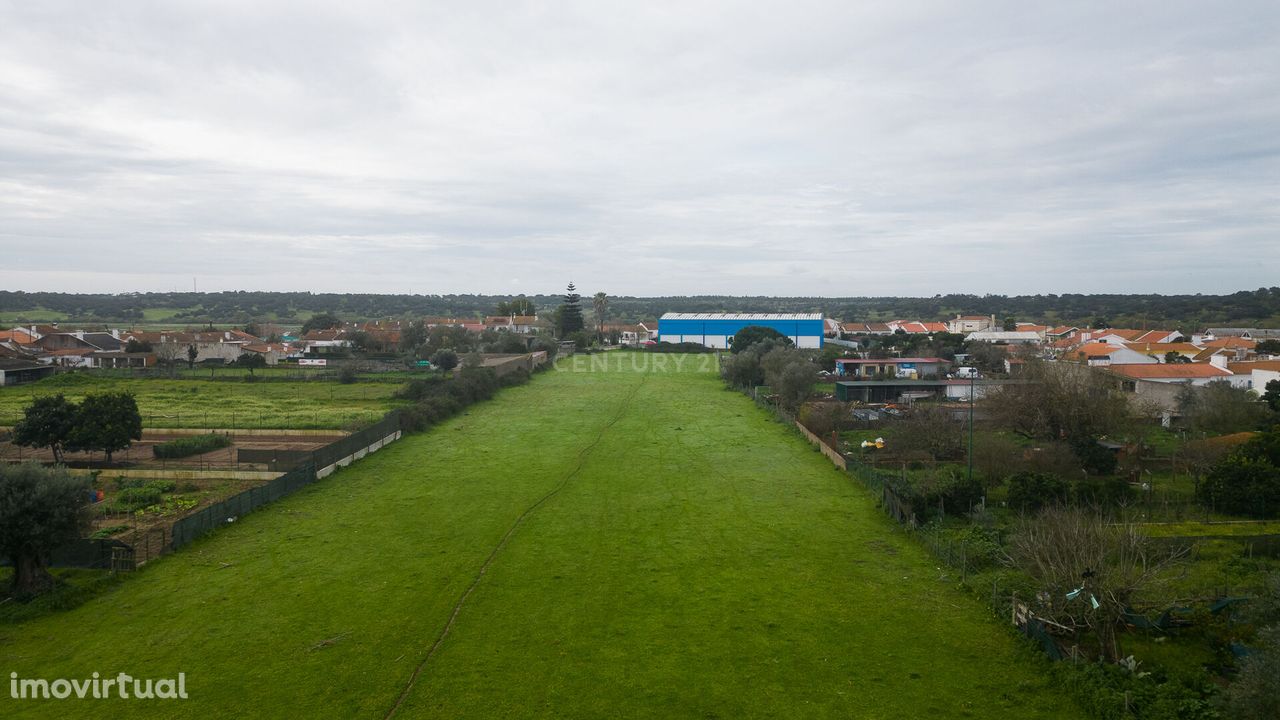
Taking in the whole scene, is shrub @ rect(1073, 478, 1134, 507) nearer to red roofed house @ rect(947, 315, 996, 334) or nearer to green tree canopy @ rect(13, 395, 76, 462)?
green tree canopy @ rect(13, 395, 76, 462)

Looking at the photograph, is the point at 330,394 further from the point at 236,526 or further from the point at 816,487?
the point at 816,487

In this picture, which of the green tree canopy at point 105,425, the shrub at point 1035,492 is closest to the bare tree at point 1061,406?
the shrub at point 1035,492

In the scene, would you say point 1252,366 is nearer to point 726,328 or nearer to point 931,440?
point 931,440

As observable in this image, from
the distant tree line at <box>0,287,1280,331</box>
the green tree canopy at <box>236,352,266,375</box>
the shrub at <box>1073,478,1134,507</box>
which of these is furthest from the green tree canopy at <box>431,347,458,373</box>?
the distant tree line at <box>0,287,1280,331</box>

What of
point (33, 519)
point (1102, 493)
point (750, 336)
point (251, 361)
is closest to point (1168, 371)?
point (1102, 493)

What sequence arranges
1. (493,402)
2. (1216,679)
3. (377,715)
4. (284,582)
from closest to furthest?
(377,715)
(1216,679)
(284,582)
(493,402)

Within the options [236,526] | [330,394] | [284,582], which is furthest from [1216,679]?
[330,394]

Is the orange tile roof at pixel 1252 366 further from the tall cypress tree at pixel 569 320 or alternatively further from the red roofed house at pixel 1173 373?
the tall cypress tree at pixel 569 320
